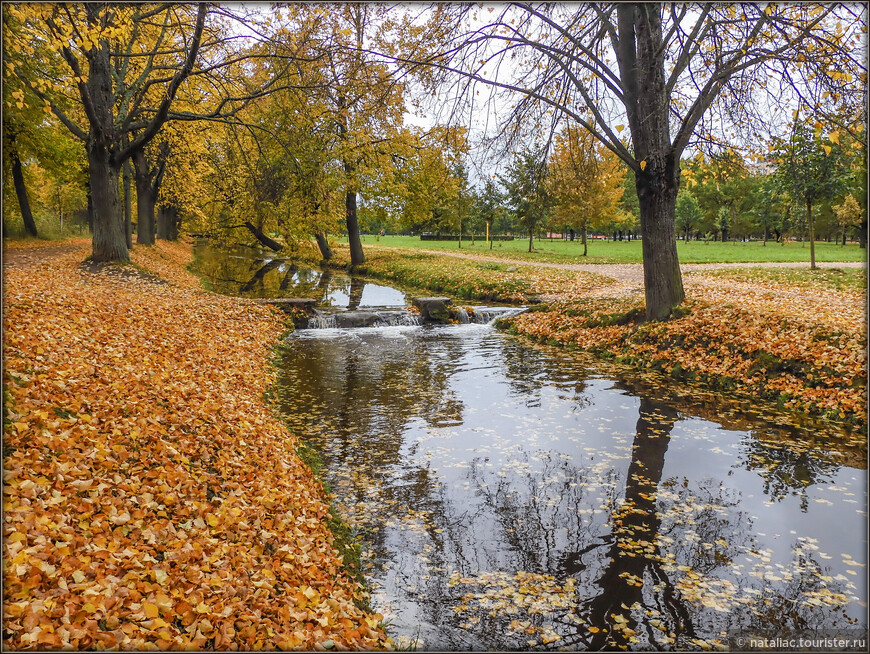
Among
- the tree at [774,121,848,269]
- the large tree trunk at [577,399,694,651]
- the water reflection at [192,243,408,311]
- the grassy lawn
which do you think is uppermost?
the tree at [774,121,848,269]

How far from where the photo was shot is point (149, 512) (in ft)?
14.4

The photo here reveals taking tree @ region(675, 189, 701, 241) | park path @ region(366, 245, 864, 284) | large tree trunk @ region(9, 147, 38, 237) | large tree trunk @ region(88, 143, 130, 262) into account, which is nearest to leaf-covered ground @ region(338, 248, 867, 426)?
park path @ region(366, 245, 864, 284)

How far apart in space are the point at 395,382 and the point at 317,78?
692 cm

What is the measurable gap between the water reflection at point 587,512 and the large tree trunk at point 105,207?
10.5 m

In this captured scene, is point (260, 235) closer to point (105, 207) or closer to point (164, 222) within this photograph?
point (164, 222)

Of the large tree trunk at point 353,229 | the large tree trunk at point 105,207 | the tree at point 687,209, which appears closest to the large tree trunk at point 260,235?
the large tree trunk at point 353,229

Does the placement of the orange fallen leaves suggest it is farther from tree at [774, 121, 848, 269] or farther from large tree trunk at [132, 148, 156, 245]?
large tree trunk at [132, 148, 156, 245]

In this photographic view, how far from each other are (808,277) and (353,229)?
23617mm

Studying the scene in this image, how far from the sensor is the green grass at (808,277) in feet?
56.9

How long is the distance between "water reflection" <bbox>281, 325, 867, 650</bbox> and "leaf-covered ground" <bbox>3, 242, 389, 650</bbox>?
0.73 metres

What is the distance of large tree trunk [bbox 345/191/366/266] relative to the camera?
3110 centimetres

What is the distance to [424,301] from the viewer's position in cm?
1872

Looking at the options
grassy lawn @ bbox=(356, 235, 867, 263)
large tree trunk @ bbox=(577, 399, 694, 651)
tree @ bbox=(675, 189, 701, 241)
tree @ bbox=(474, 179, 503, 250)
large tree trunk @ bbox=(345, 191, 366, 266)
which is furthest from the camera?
tree @ bbox=(675, 189, 701, 241)

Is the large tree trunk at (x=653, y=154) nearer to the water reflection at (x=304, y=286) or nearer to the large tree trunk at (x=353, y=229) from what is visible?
the water reflection at (x=304, y=286)
